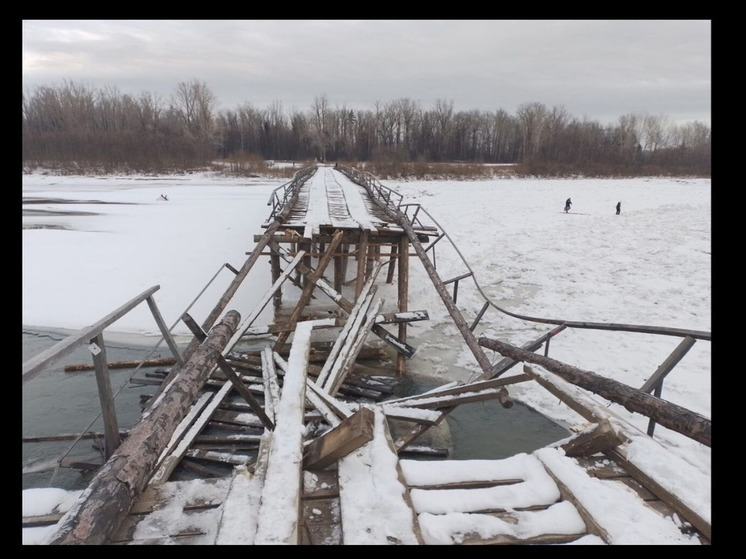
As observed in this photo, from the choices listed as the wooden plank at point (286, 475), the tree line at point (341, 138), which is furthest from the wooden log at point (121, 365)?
the tree line at point (341, 138)

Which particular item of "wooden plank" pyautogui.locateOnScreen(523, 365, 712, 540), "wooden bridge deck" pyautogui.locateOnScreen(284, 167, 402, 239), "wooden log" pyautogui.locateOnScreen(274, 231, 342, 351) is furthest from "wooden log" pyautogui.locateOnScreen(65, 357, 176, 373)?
"wooden plank" pyautogui.locateOnScreen(523, 365, 712, 540)

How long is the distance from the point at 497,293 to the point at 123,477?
37.1 feet

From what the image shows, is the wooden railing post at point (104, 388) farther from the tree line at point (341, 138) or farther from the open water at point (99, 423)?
the tree line at point (341, 138)

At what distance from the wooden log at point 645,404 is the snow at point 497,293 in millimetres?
171

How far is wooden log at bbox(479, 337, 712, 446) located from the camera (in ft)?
7.52

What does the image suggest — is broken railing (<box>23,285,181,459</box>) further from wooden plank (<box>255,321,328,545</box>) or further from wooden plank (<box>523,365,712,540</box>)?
wooden plank (<box>523,365,712,540</box>)

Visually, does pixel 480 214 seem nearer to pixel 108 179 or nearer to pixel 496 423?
pixel 496 423

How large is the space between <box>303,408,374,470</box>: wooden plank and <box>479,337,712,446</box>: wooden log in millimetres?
1734

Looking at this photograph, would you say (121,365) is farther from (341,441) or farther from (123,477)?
(341,441)

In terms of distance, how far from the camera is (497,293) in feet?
39.8

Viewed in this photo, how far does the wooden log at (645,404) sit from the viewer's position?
2.29 meters

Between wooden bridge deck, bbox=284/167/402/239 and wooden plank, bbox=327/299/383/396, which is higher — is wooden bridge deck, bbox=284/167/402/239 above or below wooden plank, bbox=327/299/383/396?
above

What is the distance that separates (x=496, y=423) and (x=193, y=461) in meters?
4.37
